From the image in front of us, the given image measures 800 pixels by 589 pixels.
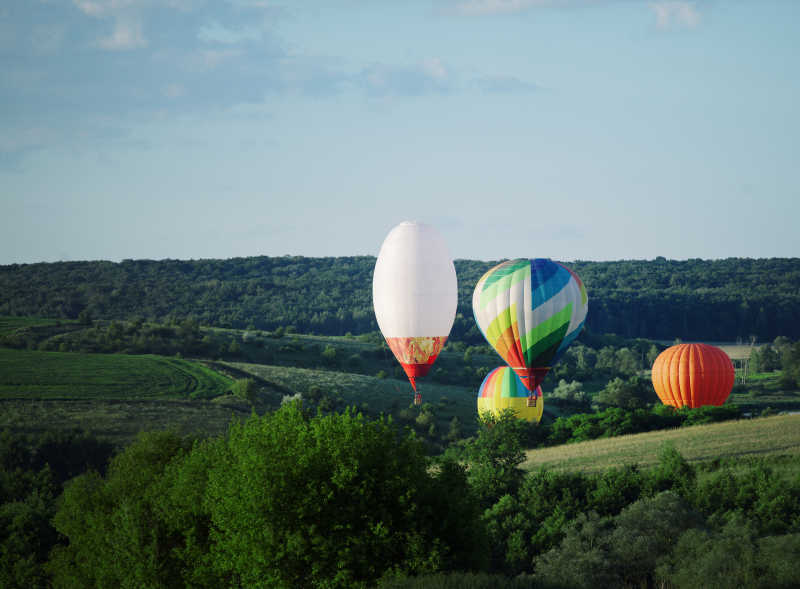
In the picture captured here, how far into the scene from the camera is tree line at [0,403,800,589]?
19.7 meters

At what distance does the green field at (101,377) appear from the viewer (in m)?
63.3

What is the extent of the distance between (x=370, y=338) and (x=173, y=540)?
95040 millimetres

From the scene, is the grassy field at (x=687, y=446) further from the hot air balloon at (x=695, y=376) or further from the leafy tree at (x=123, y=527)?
the leafy tree at (x=123, y=527)

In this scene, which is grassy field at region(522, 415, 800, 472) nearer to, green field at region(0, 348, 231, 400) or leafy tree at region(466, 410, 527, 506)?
leafy tree at region(466, 410, 527, 506)

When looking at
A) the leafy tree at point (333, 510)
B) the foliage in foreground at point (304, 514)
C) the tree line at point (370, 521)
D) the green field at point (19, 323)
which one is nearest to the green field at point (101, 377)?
the green field at point (19, 323)

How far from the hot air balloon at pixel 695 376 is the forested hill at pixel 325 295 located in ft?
213

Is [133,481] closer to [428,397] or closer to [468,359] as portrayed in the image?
[428,397]

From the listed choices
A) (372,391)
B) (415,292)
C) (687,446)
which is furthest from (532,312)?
(372,391)

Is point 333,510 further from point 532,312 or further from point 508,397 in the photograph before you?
point 508,397

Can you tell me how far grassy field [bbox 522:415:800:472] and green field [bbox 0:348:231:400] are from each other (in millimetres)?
29841

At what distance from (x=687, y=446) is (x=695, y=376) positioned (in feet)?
45.6

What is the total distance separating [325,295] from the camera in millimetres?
156125

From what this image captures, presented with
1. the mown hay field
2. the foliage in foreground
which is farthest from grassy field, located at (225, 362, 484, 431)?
the foliage in foreground

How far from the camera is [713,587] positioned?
21.1 meters
